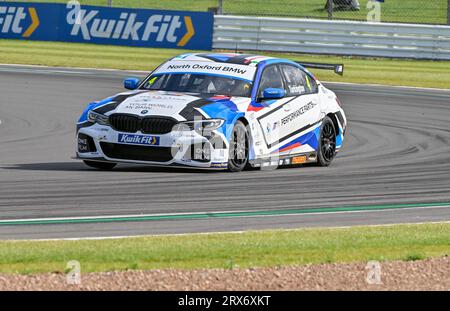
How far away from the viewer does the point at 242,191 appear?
12320mm

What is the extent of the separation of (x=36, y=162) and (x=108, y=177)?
65.9 inches

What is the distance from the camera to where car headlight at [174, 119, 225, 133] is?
1316cm

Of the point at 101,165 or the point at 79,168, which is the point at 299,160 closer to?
the point at 101,165

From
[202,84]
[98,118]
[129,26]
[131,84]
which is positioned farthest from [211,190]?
[129,26]

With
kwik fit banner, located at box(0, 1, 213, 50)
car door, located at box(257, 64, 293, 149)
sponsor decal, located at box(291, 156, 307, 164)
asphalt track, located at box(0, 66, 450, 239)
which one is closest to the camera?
asphalt track, located at box(0, 66, 450, 239)

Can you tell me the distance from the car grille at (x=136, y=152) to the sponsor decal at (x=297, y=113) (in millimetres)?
1887

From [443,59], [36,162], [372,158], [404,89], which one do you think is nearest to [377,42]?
[443,59]

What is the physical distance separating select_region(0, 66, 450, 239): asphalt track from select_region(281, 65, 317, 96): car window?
1010mm

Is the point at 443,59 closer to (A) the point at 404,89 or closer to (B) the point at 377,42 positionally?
(B) the point at 377,42

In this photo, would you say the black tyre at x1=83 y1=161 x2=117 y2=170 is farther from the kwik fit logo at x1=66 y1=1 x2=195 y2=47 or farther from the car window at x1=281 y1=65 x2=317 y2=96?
the kwik fit logo at x1=66 y1=1 x2=195 y2=47

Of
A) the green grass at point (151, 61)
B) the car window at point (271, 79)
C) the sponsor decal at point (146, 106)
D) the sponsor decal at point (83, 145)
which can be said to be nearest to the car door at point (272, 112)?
the car window at point (271, 79)

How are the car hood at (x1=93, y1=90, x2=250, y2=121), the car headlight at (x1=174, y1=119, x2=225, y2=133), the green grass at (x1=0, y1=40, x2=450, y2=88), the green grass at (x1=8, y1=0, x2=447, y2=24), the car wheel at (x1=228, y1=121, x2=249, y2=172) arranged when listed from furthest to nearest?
the green grass at (x1=8, y1=0, x2=447, y2=24)
the green grass at (x1=0, y1=40, x2=450, y2=88)
the car wheel at (x1=228, y1=121, x2=249, y2=172)
the car hood at (x1=93, y1=90, x2=250, y2=121)
the car headlight at (x1=174, y1=119, x2=225, y2=133)

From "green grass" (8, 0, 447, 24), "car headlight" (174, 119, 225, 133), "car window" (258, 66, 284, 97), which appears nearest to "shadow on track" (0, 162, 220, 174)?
"car headlight" (174, 119, 225, 133)

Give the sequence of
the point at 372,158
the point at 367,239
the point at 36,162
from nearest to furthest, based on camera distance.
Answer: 1. the point at 367,239
2. the point at 36,162
3. the point at 372,158
